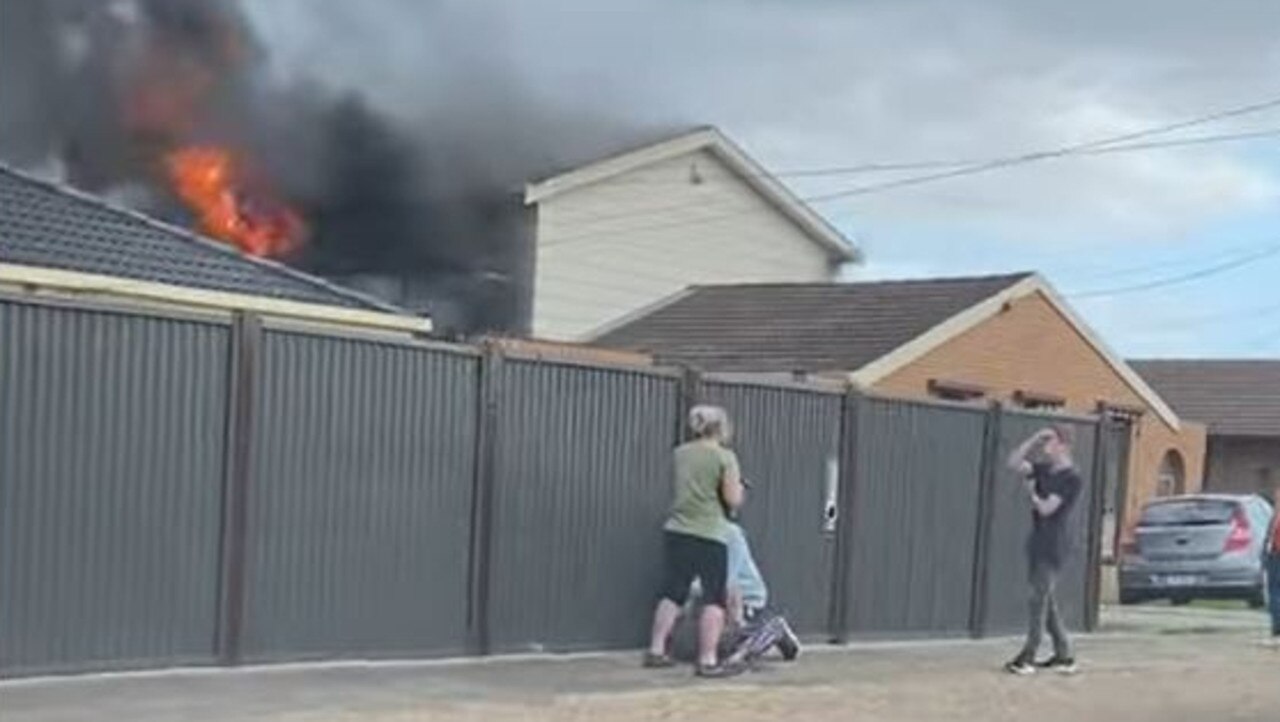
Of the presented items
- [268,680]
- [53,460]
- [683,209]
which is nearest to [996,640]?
[268,680]

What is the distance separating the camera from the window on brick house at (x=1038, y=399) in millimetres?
27109

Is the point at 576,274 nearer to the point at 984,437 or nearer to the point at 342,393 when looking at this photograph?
the point at 984,437


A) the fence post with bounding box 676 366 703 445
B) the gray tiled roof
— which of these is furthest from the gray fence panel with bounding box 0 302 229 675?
the fence post with bounding box 676 366 703 445

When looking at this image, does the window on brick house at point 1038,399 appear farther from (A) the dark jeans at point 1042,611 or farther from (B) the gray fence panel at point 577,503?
(B) the gray fence panel at point 577,503

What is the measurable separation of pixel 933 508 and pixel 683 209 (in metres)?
16.7

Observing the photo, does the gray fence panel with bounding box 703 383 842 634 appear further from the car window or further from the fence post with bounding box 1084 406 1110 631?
the car window

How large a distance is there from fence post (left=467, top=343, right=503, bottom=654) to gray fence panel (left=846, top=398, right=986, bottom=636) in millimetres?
3514

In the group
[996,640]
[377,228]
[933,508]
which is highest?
[377,228]

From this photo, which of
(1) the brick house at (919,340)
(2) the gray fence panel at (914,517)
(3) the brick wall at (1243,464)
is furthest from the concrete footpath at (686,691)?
(3) the brick wall at (1243,464)

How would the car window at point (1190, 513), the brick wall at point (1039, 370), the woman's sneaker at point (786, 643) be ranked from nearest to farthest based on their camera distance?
the woman's sneaker at point (786, 643)
the car window at point (1190, 513)
the brick wall at point (1039, 370)

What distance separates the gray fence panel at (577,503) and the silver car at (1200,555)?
12228 millimetres

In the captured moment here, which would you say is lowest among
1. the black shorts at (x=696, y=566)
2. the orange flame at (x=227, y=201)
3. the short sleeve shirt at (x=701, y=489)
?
the black shorts at (x=696, y=566)

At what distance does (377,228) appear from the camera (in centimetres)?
Answer: 2953

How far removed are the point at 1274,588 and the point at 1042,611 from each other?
4.78 metres
